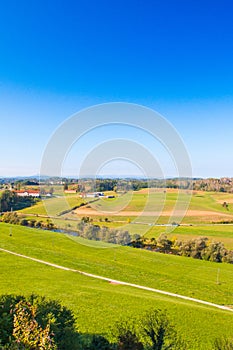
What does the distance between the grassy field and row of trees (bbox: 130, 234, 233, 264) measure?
2.09 meters

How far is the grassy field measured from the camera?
1298cm

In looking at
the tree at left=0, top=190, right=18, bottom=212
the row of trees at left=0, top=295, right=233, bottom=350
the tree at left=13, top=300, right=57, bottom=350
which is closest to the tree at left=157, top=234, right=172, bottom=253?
the row of trees at left=0, top=295, right=233, bottom=350

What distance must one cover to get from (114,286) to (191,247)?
16.3 meters

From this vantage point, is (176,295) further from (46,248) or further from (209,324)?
(46,248)

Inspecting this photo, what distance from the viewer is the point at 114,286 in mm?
19797

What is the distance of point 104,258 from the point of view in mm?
28234

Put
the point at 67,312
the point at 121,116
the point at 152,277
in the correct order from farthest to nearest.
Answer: the point at 152,277
the point at 121,116
the point at 67,312

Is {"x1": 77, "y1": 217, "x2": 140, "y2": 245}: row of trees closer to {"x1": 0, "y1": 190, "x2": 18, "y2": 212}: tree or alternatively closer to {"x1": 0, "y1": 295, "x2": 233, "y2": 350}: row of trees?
{"x1": 0, "y1": 295, "x2": 233, "y2": 350}: row of trees

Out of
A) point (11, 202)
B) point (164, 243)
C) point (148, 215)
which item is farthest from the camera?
point (11, 202)

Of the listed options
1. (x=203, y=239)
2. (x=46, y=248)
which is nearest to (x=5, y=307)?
(x=46, y=248)

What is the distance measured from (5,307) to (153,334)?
13.8 feet

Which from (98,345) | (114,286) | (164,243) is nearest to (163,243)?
(164,243)

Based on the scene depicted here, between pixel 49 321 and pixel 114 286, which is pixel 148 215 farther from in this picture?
pixel 49 321

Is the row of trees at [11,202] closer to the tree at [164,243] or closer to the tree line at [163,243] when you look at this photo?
the tree line at [163,243]
